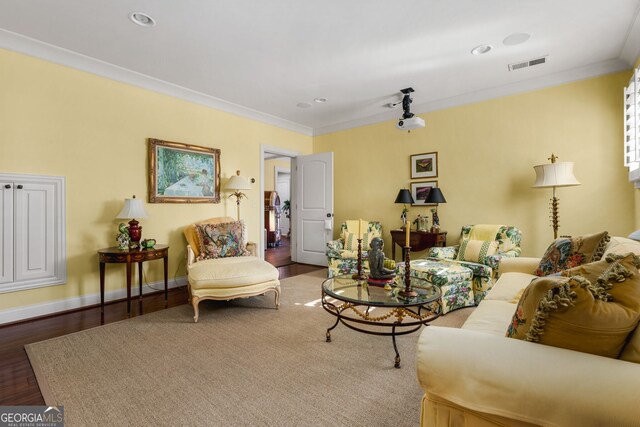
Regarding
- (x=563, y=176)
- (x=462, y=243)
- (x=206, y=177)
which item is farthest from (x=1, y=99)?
(x=563, y=176)

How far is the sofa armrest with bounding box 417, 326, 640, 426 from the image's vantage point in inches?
32.0

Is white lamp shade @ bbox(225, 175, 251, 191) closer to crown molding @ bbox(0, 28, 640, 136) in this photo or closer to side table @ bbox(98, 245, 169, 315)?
crown molding @ bbox(0, 28, 640, 136)

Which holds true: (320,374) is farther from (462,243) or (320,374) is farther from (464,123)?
(464,123)

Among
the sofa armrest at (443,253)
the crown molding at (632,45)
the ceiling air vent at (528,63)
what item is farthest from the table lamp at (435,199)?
A: the crown molding at (632,45)

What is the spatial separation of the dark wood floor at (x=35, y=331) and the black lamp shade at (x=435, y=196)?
3378 millimetres

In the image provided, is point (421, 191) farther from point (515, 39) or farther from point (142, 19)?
point (142, 19)

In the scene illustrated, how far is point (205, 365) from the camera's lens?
2.08 meters

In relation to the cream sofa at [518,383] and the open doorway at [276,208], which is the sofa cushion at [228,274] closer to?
the cream sofa at [518,383]

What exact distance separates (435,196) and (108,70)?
425cm

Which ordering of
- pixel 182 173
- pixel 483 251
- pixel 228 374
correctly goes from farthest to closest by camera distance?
pixel 182 173
pixel 483 251
pixel 228 374

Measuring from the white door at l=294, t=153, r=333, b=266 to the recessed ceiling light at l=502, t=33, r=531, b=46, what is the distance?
2929mm

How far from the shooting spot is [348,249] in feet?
15.3

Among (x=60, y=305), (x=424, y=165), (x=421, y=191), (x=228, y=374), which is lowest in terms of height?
(x=228, y=374)

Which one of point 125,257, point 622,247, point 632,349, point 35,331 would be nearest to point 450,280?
point 622,247
